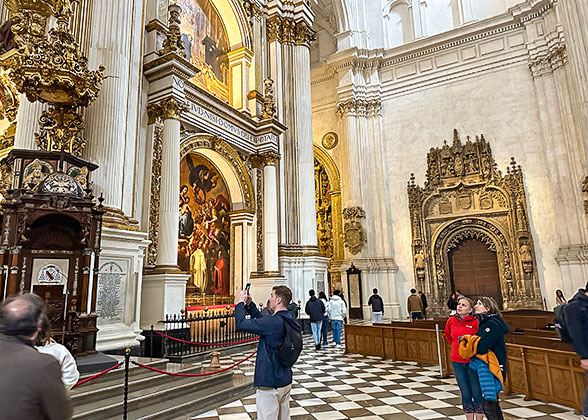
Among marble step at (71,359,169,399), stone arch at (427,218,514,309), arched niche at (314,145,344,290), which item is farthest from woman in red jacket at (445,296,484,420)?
arched niche at (314,145,344,290)

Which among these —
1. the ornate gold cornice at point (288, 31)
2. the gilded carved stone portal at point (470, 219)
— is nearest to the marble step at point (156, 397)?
the ornate gold cornice at point (288, 31)

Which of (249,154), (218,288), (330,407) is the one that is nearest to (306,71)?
(249,154)

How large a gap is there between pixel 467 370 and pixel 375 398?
2203 millimetres

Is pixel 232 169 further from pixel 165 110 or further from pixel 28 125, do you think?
pixel 28 125

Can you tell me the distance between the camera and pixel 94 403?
443cm

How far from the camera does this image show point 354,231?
17.7 metres

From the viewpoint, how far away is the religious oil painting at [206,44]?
11375 mm

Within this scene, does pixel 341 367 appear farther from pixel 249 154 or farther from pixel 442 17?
pixel 442 17

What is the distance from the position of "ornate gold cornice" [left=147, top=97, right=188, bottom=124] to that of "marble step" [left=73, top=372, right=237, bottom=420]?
5.84m

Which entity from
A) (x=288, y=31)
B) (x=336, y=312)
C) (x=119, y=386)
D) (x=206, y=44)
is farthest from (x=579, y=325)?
(x=288, y=31)

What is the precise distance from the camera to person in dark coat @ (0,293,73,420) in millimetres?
1371

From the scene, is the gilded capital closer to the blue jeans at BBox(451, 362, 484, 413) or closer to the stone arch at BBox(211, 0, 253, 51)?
the stone arch at BBox(211, 0, 253, 51)

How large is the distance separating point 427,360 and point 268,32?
11.8 m

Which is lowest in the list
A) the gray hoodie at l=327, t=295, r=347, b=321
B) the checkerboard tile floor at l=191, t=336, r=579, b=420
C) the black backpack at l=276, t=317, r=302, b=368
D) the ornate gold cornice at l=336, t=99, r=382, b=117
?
the checkerboard tile floor at l=191, t=336, r=579, b=420
